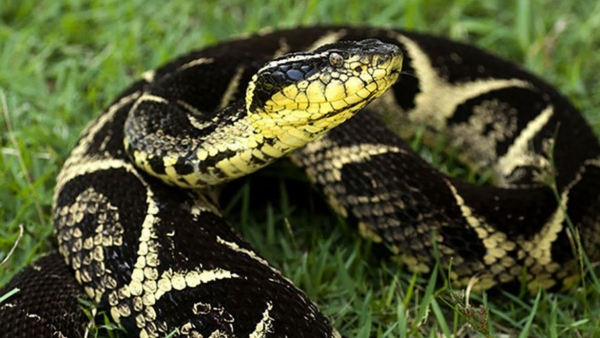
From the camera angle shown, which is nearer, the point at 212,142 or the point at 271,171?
the point at 212,142

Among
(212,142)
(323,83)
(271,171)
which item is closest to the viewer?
(323,83)

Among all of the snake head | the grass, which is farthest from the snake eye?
Result: the grass

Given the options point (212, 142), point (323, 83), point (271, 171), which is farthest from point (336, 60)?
point (271, 171)

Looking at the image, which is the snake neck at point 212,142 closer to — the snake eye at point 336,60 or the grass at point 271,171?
the snake eye at point 336,60

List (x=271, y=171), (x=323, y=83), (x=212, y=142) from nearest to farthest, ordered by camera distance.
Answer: (x=323, y=83), (x=212, y=142), (x=271, y=171)

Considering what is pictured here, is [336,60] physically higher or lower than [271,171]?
higher

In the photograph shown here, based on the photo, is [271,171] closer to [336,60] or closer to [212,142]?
[212,142]

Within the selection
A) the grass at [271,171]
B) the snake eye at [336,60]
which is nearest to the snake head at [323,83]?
the snake eye at [336,60]
